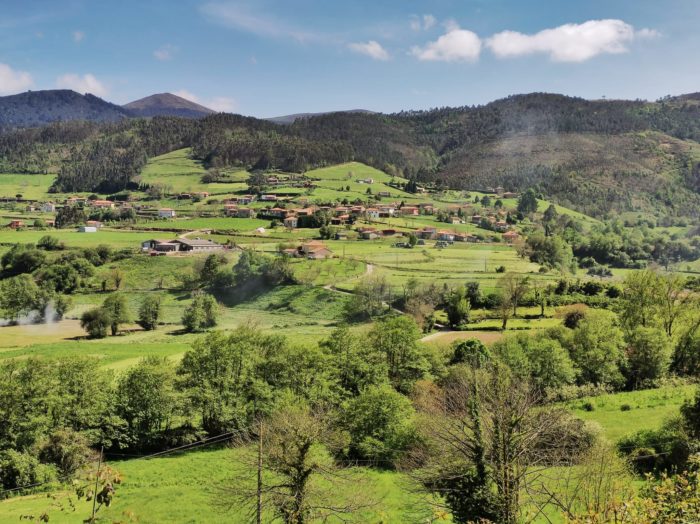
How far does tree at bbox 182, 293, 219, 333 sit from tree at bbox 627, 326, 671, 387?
3377 centimetres

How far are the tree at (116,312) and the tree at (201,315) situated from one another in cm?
493

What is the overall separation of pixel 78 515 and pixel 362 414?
936 cm

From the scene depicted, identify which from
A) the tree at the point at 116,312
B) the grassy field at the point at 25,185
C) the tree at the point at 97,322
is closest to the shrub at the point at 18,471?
the tree at the point at 97,322

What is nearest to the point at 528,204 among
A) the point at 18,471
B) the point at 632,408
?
the point at 632,408

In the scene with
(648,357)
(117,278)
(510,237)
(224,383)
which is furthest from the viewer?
(510,237)

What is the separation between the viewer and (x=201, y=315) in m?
46.2

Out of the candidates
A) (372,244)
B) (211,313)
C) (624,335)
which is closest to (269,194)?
(372,244)

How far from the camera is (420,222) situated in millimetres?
88500

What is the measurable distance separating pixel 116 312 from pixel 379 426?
33546 mm

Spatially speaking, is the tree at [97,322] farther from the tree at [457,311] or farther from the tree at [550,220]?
the tree at [550,220]

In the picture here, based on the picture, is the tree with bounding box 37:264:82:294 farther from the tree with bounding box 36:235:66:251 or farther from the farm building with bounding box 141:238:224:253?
the farm building with bounding box 141:238:224:253

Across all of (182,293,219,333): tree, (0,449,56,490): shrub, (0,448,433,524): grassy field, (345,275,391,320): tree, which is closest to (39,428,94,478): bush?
(0,449,56,490): shrub

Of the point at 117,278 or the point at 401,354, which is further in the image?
the point at 117,278

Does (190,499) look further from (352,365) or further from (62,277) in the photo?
(62,277)
